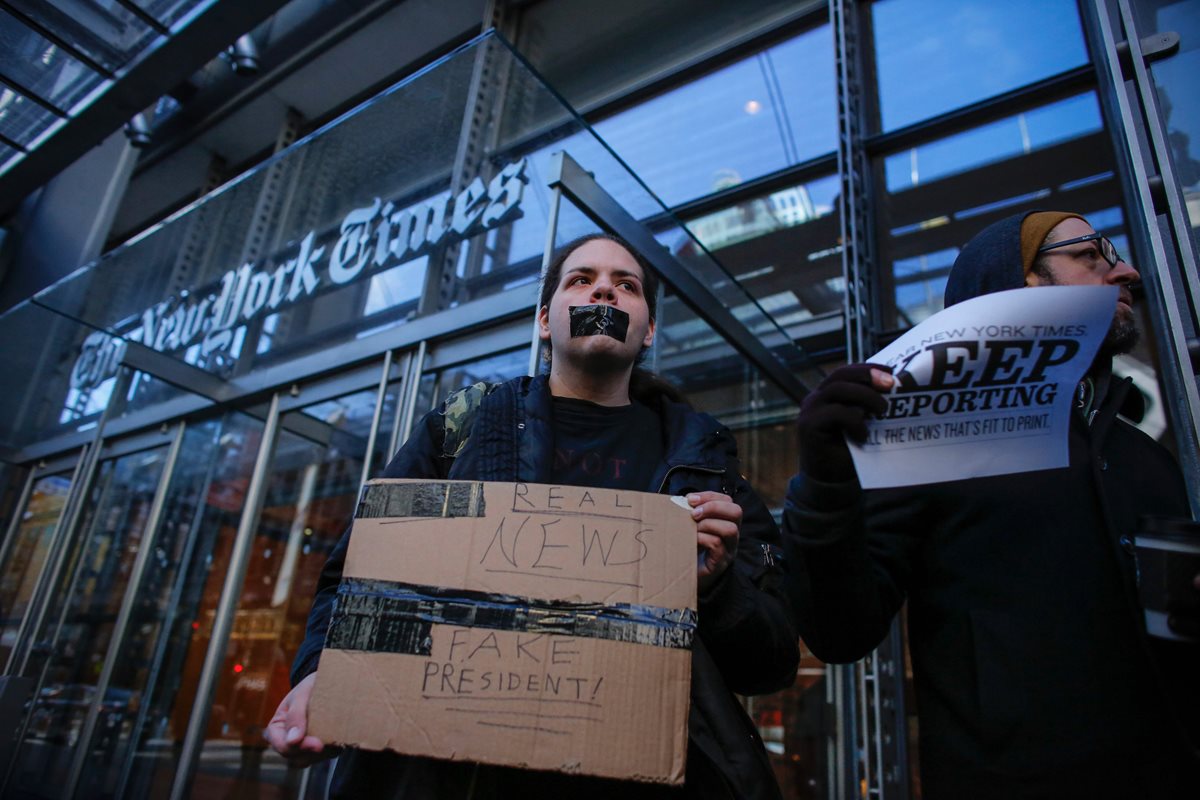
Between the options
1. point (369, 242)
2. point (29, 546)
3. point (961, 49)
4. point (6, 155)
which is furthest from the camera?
point (6, 155)

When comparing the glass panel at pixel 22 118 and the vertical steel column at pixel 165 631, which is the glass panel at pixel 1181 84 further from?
the glass panel at pixel 22 118

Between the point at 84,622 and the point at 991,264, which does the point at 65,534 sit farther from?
the point at 991,264

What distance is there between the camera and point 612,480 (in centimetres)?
154

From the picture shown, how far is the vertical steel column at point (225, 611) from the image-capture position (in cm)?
369

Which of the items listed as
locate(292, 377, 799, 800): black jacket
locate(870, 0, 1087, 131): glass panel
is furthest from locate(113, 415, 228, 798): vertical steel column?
locate(870, 0, 1087, 131): glass panel

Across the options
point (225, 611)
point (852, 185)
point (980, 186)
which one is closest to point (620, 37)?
point (852, 185)

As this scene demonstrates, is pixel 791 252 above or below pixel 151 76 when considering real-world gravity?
below

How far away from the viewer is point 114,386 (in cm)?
586

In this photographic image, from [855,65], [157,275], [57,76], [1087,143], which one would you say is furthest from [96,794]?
[1087,143]

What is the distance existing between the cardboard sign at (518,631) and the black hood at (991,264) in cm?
91

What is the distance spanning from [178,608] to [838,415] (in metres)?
5.21

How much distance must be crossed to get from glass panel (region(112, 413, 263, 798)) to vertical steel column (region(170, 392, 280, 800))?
308 mm

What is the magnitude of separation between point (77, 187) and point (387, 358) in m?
8.66

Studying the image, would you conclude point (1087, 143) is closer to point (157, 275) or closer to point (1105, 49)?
point (1105, 49)
